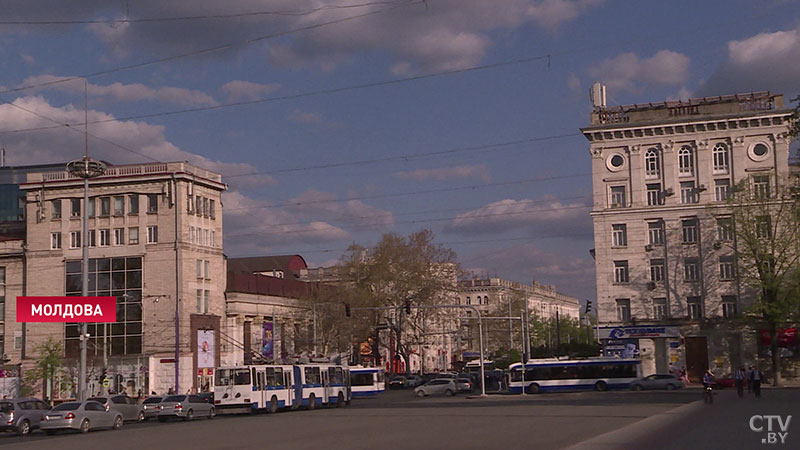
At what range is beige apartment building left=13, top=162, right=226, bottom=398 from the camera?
76125 mm

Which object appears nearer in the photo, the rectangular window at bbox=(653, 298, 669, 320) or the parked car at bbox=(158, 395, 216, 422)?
the parked car at bbox=(158, 395, 216, 422)

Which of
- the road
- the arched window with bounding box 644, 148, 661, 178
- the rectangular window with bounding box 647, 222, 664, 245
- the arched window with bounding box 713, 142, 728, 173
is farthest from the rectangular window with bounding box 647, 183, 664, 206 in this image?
the road

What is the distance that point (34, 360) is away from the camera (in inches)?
3081

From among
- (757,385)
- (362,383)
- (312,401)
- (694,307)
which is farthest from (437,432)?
(694,307)

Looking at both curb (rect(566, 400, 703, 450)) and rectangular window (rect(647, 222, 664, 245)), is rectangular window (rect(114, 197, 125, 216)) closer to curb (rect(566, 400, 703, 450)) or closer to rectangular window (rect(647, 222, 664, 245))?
rectangular window (rect(647, 222, 664, 245))

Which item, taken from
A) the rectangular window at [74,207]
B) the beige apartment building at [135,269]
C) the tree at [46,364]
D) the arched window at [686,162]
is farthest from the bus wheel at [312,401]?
the rectangular window at [74,207]

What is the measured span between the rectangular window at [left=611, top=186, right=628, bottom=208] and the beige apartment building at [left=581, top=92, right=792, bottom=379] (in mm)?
79

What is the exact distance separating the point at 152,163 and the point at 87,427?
47.2 m

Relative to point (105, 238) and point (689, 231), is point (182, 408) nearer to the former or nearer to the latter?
point (105, 238)

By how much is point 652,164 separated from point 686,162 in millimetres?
2564

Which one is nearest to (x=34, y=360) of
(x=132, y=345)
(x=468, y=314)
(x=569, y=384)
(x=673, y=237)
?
(x=132, y=345)

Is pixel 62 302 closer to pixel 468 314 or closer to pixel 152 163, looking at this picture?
pixel 152 163

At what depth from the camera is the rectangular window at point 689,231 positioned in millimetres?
69875

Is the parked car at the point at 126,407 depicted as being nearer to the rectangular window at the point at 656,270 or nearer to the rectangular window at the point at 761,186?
the rectangular window at the point at 656,270
